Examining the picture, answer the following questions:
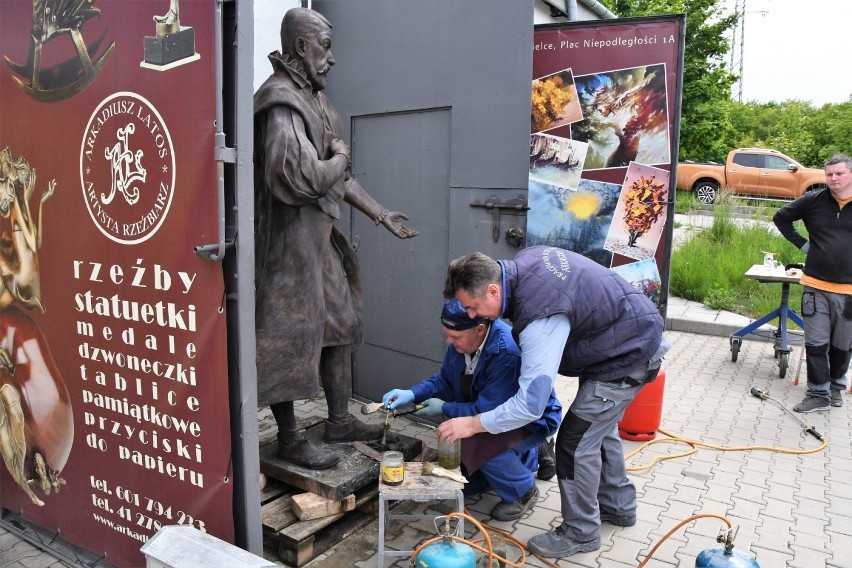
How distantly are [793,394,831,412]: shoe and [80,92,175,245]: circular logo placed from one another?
5050 mm

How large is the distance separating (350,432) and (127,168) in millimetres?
1832

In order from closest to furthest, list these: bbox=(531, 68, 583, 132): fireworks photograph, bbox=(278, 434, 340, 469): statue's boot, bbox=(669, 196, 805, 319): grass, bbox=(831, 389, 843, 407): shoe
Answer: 1. bbox=(278, 434, 340, 469): statue's boot
2. bbox=(531, 68, 583, 132): fireworks photograph
3. bbox=(831, 389, 843, 407): shoe
4. bbox=(669, 196, 805, 319): grass

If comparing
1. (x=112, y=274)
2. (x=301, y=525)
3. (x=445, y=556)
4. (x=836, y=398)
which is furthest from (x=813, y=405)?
(x=112, y=274)

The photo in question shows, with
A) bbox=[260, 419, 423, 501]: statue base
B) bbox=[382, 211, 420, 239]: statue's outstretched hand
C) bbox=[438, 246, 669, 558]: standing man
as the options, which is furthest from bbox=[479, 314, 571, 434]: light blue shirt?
bbox=[382, 211, 420, 239]: statue's outstretched hand

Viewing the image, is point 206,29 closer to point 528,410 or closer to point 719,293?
point 528,410

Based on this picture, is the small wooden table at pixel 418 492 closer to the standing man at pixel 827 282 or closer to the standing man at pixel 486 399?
the standing man at pixel 486 399

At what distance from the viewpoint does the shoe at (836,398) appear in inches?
220

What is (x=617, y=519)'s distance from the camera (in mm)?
3607

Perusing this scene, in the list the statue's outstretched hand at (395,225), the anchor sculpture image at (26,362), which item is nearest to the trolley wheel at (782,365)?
the statue's outstretched hand at (395,225)

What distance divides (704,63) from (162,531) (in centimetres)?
1905

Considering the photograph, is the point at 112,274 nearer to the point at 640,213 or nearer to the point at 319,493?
the point at 319,493

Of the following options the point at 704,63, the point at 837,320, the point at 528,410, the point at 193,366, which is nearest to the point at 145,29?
the point at 193,366

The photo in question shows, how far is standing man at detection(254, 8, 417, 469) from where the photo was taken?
300cm

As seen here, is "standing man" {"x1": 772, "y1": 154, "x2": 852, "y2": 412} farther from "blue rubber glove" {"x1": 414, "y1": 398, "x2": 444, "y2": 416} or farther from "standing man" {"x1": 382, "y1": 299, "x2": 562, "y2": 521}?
"blue rubber glove" {"x1": 414, "y1": 398, "x2": 444, "y2": 416}
